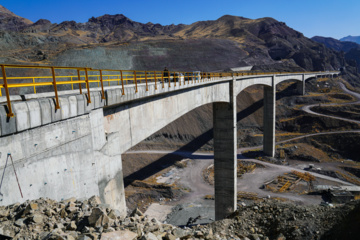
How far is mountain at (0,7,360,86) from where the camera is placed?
65.7 meters

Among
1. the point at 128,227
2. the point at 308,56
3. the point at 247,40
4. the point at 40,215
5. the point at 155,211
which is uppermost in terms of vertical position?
the point at 247,40

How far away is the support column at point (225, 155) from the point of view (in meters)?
24.9

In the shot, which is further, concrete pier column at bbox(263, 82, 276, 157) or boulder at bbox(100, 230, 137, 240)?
concrete pier column at bbox(263, 82, 276, 157)

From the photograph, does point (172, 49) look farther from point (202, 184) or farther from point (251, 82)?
point (202, 184)

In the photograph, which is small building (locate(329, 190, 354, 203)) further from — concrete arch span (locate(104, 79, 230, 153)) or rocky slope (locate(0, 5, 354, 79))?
rocky slope (locate(0, 5, 354, 79))

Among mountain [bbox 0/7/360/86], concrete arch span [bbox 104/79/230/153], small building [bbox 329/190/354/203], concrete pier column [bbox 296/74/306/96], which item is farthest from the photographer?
mountain [bbox 0/7/360/86]

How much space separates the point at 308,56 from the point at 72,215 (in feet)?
347

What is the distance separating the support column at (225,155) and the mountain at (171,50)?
4417 centimetres

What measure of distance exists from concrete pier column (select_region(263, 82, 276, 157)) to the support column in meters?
17.2

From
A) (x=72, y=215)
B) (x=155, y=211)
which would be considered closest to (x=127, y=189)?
(x=155, y=211)

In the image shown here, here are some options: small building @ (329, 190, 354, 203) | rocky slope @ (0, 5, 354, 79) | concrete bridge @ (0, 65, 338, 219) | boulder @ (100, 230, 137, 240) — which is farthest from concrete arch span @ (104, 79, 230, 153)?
rocky slope @ (0, 5, 354, 79)

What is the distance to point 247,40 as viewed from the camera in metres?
105

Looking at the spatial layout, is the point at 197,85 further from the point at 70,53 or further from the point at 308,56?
the point at 308,56

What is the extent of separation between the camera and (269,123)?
42.2 m
